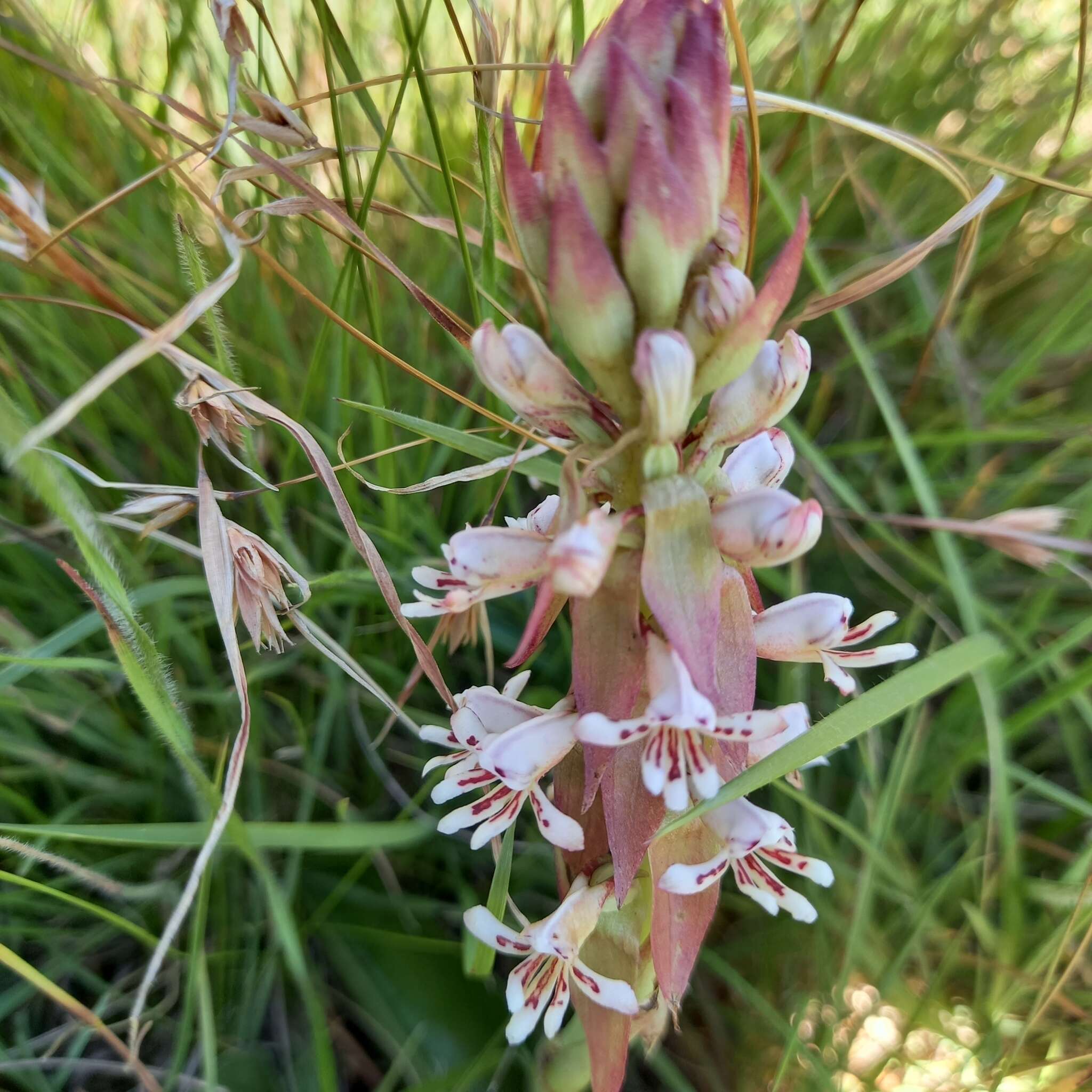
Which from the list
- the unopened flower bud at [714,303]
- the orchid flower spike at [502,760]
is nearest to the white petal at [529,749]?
the orchid flower spike at [502,760]

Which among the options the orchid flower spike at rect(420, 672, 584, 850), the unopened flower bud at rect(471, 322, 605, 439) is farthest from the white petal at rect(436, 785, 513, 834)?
the unopened flower bud at rect(471, 322, 605, 439)

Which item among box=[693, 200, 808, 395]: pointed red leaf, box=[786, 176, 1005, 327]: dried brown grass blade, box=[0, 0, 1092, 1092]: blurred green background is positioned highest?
box=[693, 200, 808, 395]: pointed red leaf

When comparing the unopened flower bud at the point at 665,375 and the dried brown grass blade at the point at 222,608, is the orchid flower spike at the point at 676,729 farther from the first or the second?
the dried brown grass blade at the point at 222,608

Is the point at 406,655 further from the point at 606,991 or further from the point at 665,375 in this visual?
the point at 665,375

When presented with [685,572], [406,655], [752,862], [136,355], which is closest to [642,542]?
[685,572]

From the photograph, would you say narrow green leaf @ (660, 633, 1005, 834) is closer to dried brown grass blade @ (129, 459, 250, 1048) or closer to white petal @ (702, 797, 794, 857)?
white petal @ (702, 797, 794, 857)
